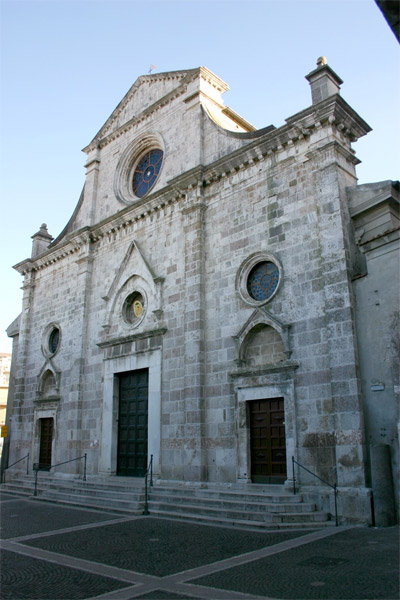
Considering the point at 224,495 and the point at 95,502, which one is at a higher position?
the point at 224,495

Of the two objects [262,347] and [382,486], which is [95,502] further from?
[382,486]

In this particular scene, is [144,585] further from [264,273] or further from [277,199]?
[277,199]

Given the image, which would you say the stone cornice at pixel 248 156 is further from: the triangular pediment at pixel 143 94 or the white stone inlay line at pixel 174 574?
the white stone inlay line at pixel 174 574

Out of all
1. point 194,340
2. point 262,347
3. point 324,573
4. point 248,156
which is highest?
point 248,156

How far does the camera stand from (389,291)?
33.8 ft

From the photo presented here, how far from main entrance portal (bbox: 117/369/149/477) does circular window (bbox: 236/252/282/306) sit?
482 centimetres

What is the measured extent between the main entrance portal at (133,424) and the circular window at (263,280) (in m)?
4.96

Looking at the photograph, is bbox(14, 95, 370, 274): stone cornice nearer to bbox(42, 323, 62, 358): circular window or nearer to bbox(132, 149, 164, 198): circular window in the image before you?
bbox(132, 149, 164, 198): circular window

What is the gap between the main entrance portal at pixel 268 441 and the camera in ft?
38.5

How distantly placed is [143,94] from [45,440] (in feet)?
47.9

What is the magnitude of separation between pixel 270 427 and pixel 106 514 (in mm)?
4686

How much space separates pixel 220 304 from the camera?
13.8m

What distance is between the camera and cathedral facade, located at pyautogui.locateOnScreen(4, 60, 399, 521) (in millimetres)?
10633

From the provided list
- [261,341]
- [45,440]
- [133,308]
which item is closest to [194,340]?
[261,341]
